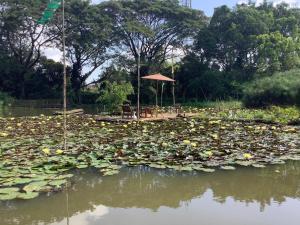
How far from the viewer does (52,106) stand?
3002cm

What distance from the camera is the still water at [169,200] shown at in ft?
14.0

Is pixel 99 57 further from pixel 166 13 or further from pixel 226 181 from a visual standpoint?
pixel 226 181

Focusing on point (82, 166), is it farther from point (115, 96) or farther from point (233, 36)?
point (233, 36)

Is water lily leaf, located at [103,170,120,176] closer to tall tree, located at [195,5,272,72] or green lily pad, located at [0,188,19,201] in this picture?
green lily pad, located at [0,188,19,201]

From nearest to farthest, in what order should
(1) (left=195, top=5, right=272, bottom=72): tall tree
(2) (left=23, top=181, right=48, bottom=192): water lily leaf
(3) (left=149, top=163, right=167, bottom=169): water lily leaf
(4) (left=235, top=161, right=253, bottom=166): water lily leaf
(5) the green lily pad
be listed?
1. (5) the green lily pad
2. (2) (left=23, top=181, right=48, bottom=192): water lily leaf
3. (3) (left=149, top=163, right=167, bottom=169): water lily leaf
4. (4) (left=235, top=161, right=253, bottom=166): water lily leaf
5. (1) (left=195, top=5, right=272, bottom=72): tall tree

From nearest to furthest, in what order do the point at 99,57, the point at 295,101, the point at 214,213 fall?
the point at 214,213
the point at 295,101
the point at 99,57

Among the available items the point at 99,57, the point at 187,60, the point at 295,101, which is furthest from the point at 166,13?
the point at 295,101

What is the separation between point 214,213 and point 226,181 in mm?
1377

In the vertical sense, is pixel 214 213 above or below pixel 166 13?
below

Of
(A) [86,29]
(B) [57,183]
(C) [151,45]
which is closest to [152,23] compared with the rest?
(C) [151,45]

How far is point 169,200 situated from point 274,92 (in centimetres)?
1527

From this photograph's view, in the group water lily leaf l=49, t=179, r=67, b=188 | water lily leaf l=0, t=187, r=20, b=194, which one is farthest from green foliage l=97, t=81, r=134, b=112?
water lily leaf l=0, t=187, r=20, b=194

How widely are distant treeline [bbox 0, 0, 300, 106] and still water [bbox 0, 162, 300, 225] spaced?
2057 centimetres

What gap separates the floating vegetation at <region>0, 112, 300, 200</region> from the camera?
5.53m
